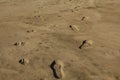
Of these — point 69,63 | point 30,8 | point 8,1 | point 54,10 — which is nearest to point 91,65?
point 69,63

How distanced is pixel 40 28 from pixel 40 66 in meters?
1.12

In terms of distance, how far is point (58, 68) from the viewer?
254cm

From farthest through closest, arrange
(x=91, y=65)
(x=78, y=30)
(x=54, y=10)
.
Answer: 1. (x=54, y=10)
2. (x=78, y=30)
3. (x=91, y=65)

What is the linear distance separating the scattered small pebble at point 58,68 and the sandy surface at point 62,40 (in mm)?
47

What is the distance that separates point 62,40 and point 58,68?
670 millimetres

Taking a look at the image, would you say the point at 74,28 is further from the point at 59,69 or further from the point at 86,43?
the point at 59,69

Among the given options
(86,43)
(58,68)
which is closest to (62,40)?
(86,43)

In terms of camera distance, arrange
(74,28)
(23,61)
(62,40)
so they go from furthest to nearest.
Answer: (74,28), (62,40), (23,61)

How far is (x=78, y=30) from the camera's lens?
344 cm

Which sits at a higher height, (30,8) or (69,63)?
(69,63)

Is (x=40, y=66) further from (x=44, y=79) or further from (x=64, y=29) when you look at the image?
(x=64, y=29)

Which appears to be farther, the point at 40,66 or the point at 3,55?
the point at 3,55

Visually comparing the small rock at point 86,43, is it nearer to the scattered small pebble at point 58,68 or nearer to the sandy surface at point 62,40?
the sandy surface at point 62,40

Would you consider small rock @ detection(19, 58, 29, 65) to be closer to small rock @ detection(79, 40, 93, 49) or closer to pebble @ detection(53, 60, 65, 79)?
pebble @ detection(53, 60, 65, 79)
